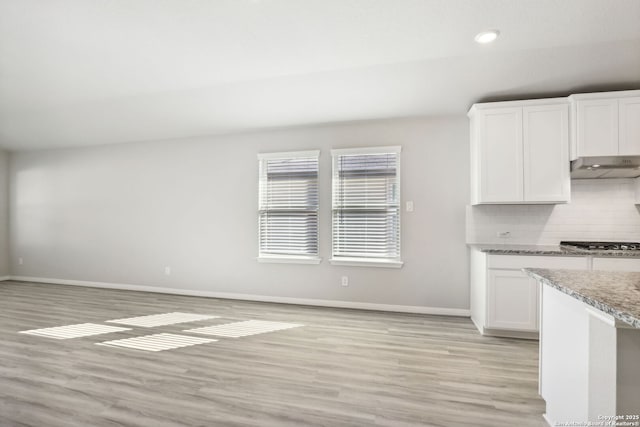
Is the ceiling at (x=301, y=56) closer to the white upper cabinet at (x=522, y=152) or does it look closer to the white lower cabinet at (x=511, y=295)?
the white upper cabinet at (x=522, y=152)

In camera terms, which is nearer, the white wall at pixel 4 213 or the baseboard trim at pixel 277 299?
the baseboard trim at pixel 277 299

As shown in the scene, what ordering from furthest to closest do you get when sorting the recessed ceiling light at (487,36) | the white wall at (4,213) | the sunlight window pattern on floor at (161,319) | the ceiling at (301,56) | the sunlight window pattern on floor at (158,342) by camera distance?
the white wall at (4,213), the sunlight window pattern on floor at (161,319), the sunlight window pattern on floor at (158,342), the recessed ceiling light at (487,36), the ceiling at (301,56)

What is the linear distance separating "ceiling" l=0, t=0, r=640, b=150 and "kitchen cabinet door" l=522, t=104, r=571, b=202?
0.28 metres

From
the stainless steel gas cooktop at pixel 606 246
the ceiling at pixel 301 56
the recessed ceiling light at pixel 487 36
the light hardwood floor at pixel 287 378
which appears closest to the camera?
the light hardwood floor at pixel 287 378

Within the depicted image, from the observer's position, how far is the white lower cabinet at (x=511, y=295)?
3059 millimetres

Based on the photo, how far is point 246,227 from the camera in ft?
15.5

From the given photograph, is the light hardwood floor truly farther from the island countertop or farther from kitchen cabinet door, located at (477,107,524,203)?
kitchen cabinet door, located at (477,107,524,203)

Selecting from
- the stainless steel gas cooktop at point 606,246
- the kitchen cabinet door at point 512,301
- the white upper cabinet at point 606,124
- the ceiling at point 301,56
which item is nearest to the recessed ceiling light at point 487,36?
the ceiling at point 301,56

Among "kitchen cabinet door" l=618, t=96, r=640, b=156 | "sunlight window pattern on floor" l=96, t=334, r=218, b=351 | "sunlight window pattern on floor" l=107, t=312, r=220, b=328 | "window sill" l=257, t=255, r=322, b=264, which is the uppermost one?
"kitchen cabinet door" l=618, t=96, r=640, b=156

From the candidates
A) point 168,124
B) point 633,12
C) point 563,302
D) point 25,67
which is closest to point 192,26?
point 25,67

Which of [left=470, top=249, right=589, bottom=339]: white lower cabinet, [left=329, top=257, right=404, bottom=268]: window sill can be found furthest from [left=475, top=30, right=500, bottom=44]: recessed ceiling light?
[left=329, top=257, right=404, bottom=268]: window sill

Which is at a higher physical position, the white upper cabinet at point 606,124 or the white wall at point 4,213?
the white upper cabinet at point 606,124

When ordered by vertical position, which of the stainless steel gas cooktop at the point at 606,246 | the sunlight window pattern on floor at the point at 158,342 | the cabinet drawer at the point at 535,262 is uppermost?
the stainless steel gas cooktop at the point at 606,246

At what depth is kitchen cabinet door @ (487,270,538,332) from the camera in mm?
3072
